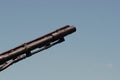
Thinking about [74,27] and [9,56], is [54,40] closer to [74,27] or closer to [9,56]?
[74,27]

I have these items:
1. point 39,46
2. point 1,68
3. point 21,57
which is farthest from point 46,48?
point 1,68

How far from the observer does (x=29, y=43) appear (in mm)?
14422

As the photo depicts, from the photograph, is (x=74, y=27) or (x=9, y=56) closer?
(x=9, y=56)

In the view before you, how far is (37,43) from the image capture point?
47.4 ft

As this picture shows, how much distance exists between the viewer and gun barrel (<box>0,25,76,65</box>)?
560 inches

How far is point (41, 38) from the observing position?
14.6 m

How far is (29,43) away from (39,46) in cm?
53

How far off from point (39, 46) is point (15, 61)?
1378mm

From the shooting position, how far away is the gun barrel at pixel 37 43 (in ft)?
46.7

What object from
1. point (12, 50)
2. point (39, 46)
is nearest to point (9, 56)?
point (12, 50)

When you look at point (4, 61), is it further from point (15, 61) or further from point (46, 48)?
point (46, 48)

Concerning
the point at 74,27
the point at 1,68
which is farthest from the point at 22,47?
the point at 74,27

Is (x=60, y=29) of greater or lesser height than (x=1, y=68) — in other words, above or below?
above

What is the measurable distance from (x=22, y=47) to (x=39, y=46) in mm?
854
